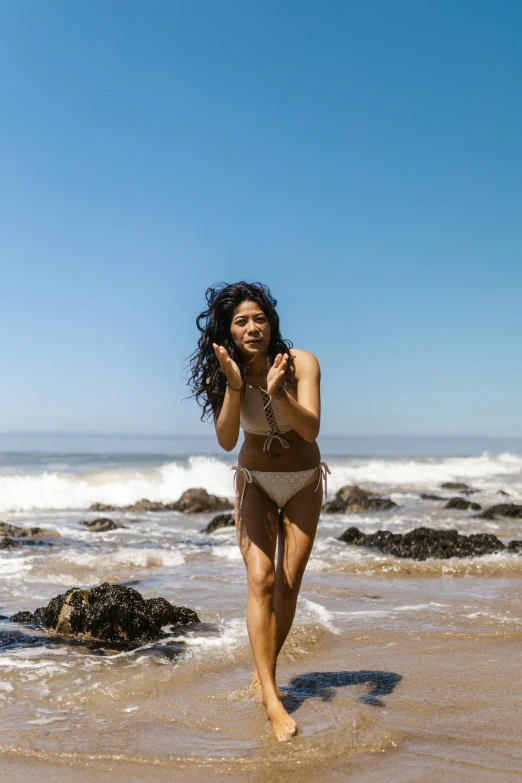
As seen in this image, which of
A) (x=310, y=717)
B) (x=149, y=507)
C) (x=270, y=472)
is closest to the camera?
(x=310, y=717)

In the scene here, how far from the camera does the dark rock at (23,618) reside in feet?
21.1

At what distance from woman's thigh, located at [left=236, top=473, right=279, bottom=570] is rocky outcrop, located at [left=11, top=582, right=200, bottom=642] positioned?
2170 mm

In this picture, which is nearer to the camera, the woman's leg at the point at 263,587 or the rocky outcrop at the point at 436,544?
the woman's leg at the point at 263,587

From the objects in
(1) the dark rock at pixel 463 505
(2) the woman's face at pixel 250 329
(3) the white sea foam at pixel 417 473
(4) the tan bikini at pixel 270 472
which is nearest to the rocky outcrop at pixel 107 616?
(4) the tan bikini at pixel 270 472

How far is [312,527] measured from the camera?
4.44 m

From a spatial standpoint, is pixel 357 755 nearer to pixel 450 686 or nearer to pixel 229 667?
pixel 450 686

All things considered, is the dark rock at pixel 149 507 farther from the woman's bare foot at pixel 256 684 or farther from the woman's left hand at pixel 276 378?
the woman's left hand at pixel 276 378

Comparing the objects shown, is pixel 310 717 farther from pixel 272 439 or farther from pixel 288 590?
pixel 272 439

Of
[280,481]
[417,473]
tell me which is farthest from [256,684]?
[417,473]

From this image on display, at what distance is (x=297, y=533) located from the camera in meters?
4.38

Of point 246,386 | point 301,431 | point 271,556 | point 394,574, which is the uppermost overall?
point 246,386

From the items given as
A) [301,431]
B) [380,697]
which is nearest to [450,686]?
[380,697]

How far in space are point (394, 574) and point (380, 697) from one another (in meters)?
5.07

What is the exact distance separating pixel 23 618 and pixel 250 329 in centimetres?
393
